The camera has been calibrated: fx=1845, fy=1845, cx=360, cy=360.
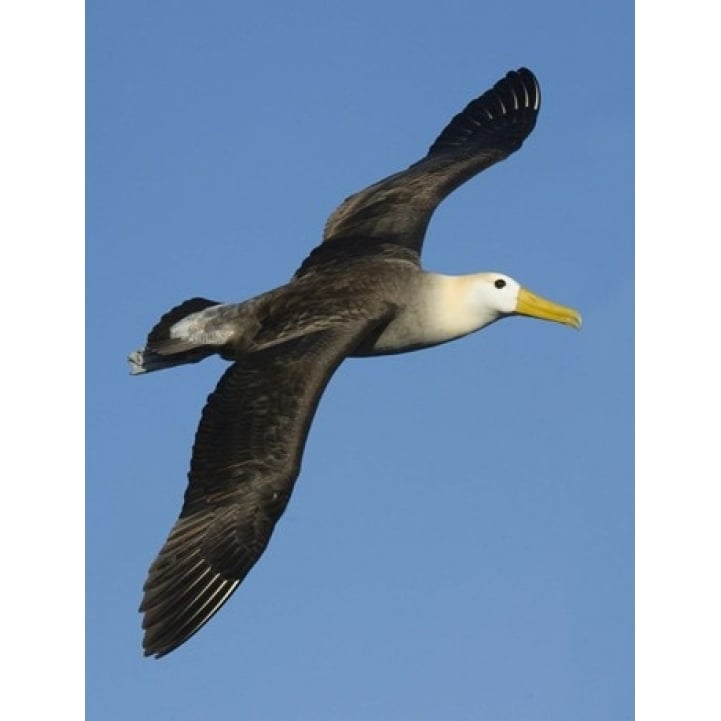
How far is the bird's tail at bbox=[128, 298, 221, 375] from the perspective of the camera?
15.1m

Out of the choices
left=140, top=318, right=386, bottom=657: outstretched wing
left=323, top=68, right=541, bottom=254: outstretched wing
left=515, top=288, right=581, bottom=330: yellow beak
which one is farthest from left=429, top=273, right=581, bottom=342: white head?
left=140, top=318, right=386, bottom=657: outstretched wing

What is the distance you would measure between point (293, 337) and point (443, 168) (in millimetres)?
3802

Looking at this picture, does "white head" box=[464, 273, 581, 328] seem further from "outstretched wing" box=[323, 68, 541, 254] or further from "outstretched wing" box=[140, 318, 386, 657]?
"outstretched wing" box=[140, 318, 386, 657]

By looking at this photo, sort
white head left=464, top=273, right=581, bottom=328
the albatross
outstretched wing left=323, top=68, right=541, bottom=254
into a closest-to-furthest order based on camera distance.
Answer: the albatross
white head left=464, top=273, right=581, bottom=328
outstretched wing left=323, top=68, right=541, bottom=254

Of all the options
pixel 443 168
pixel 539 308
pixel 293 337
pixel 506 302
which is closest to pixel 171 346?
pixel 293 337

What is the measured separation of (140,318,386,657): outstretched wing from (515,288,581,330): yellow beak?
8.26ft

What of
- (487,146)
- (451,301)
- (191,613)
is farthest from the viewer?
(487,146)

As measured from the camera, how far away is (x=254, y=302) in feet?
48.6

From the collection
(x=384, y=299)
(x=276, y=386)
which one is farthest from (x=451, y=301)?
(x=276, y=386)

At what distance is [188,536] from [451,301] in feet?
11.1

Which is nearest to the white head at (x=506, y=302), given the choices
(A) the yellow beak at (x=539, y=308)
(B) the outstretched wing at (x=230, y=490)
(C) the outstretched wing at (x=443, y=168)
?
(A) the yellow beak at (x=539, y=308)

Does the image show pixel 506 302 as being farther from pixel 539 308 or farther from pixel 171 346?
pixel 171 346

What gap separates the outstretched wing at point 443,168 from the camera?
53.0 ft
